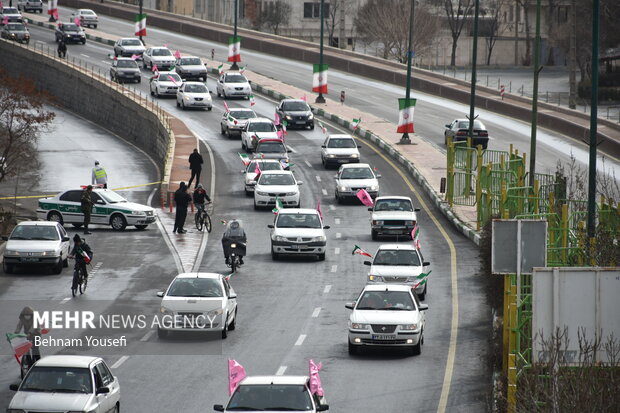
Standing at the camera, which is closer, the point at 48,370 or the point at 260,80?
the point at 48,370

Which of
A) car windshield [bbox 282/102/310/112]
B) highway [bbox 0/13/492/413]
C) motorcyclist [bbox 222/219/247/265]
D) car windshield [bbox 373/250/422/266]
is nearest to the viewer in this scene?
highway [bbox 0/13/492/413]

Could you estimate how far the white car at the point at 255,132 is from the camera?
56.8 meters

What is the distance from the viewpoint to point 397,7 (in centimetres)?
11612

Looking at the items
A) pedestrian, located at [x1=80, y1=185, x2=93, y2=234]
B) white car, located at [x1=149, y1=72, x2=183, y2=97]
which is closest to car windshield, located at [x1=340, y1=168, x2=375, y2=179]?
pedestrian, located at [x1=80, y1=185, x2=93, y2=234]

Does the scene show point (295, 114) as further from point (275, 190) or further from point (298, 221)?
point (298, 221)

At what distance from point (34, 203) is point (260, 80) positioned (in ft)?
109

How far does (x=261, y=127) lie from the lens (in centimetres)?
5778

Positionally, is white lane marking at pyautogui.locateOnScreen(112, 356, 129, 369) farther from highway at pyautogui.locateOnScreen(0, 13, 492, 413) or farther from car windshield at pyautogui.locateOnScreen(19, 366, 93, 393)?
car windshield at pyautogui.locateOnScreen(19, 366, 93, 393)

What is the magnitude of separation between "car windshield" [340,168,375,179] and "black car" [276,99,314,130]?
1709 centimetres

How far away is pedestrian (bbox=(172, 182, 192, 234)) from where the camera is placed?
1590 inches

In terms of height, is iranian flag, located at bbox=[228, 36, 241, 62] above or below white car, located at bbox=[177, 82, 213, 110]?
above

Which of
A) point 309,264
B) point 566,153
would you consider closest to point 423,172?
point 566,153

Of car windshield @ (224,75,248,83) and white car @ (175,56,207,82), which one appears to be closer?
car windshield @ (224,75,248,83)

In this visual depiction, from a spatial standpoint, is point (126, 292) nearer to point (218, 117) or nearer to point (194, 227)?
point (194, 227)
